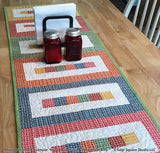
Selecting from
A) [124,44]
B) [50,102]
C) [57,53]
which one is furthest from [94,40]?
[50,102]

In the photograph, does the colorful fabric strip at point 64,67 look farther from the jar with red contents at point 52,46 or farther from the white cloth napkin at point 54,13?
the white cloth napkin at point 54,13

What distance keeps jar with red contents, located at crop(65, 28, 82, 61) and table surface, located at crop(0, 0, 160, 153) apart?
18 cm

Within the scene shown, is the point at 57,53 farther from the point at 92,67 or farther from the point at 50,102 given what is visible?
the point at 50,102

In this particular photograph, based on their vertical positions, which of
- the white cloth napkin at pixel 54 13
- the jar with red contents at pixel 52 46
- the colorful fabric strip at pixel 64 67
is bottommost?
the colorful fabric strip at pixel 64 67

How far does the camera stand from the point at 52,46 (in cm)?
99

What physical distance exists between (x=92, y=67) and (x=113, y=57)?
0.43ft

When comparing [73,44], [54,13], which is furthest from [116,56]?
[54,13]

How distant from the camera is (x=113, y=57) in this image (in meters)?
1.10

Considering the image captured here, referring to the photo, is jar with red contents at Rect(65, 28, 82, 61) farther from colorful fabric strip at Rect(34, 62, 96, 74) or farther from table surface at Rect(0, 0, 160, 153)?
table surface at Rect(0, 0, 160, 153)

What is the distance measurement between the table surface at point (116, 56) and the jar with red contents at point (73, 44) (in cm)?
18

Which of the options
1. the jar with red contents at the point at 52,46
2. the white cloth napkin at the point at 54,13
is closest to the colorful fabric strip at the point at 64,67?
the jar with red contents at the point at 52,46

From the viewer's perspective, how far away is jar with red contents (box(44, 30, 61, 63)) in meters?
0.97

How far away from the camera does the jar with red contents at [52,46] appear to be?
972mm

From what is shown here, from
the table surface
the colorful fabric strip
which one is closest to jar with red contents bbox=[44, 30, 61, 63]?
the colorful fabric strip
